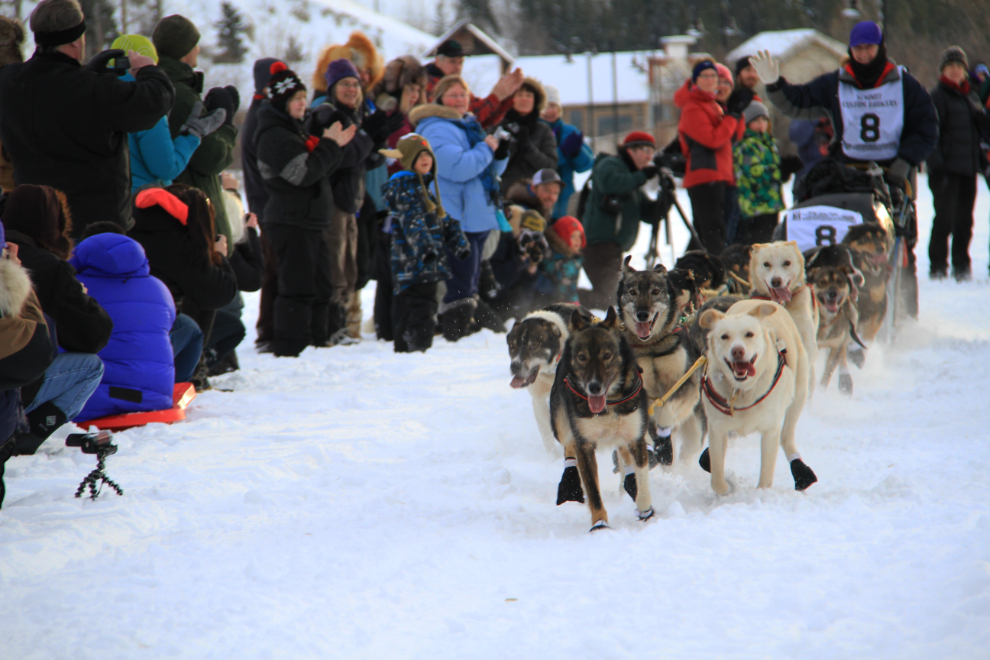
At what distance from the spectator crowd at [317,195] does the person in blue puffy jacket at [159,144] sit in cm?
1

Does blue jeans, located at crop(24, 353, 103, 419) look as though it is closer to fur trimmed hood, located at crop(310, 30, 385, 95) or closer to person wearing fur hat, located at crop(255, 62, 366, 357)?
person wearing fur hat, located at crop(255, 62, 366, 357)

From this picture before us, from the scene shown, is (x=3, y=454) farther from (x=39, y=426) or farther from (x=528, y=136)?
(x=528, y=136)

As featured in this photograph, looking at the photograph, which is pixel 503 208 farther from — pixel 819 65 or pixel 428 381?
pixel 819 65

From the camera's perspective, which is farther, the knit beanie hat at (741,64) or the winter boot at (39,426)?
the knit beanie hat at (741,64)

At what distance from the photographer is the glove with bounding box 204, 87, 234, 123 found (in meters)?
5.81

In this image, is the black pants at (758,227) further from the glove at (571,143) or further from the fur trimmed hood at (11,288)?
the fur trimmed hood at (11,288)

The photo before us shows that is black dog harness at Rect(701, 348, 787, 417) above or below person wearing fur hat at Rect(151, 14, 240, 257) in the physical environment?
below

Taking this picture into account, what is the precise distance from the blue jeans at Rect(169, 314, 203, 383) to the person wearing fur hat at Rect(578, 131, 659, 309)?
417cm

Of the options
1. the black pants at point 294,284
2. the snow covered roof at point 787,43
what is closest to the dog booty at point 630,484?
the black pants at point 294,284

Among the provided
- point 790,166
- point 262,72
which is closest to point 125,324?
point 262,72

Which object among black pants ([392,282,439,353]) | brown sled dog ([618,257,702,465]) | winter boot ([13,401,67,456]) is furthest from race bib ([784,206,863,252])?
winter boot ([13,401,67,456])

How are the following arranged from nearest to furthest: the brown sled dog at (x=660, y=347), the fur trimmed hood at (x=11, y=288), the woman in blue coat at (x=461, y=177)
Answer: the fur trimmed hood at (x=11, y=288) < the brown sled dog at (x=660, y=347) < the woman in blue coat at (x=461, y=177)

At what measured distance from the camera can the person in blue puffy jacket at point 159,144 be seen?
207 inches

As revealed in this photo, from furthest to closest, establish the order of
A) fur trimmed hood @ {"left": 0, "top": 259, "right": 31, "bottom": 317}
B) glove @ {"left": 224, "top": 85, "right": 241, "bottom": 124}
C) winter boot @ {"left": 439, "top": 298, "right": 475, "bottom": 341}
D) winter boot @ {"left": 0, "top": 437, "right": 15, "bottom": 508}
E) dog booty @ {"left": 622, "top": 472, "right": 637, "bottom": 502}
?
winter boot @ {"left": 439, "top": 298, "right": 475, "bottom": 341}, glove @ {"left": 224, "top": 85, "right": 241, "bottom": 124}, dog booty @ {"left": 622, "top": 472, "right": 637, "bottom": 502}, winter boot @ {"left": 0, "top": 437, "right": 15, "bottom": 508}, fur trimmed hood @ {"left": 0, "top": 259, "right": 31, "bottom": 317}
